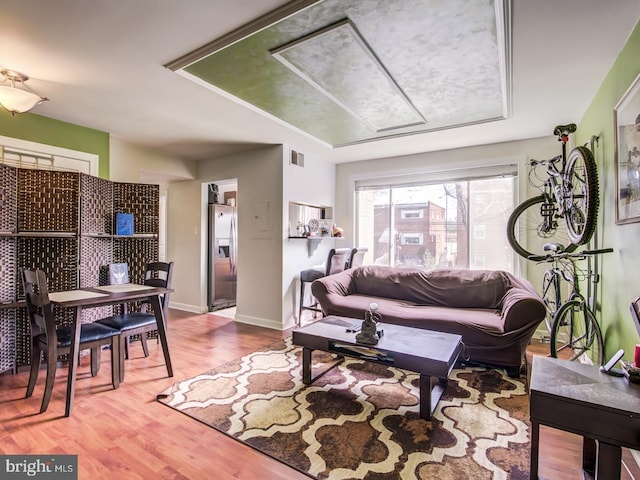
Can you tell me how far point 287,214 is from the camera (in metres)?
4.30

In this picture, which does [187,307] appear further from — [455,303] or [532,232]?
[532,232]

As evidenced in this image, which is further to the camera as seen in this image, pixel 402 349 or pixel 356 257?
pixel 356 257

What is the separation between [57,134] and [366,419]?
4064mm

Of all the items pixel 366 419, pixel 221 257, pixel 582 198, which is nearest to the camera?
pixel 366 419

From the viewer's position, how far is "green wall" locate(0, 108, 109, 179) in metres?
3.05

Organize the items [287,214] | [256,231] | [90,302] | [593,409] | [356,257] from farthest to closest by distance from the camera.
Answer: [356,257] → [256,231] → [287,214] → [90,302] → [593,409]

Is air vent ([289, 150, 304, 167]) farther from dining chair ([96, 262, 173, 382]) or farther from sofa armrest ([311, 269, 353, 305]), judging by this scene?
dining chair ([96, 262, 173, 382])

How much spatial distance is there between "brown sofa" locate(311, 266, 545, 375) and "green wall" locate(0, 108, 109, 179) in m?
2.99

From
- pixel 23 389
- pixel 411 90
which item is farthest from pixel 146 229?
pixel 411 90

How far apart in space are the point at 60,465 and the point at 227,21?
2573 mm

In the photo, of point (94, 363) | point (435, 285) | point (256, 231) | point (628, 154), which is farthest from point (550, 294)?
point (94, 363)

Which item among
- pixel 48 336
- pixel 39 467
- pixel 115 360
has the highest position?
pixel 48 336

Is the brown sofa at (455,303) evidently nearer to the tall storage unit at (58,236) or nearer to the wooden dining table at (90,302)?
the wooden dining table at (90,302)

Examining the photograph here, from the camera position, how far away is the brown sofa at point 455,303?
2764 mm
